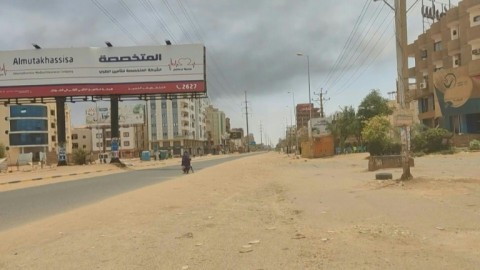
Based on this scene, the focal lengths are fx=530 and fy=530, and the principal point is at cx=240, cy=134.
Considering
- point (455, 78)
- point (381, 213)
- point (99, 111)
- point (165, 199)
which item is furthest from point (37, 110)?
point (381, 213)

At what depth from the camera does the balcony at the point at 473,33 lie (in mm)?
53500

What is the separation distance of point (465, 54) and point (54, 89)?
141 feet

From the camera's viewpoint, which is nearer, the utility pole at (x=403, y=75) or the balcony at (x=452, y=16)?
the utility pole at (x=403, y=75)

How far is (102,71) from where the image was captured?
5438 centimetres

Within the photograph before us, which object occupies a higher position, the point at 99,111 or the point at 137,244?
the point at 99,111

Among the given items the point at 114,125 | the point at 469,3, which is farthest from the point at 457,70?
the point at 114,125

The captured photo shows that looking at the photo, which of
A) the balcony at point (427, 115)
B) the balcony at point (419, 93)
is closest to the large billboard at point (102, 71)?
the balcony at point (427, 115)

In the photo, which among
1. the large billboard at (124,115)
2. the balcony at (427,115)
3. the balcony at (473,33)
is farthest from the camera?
the large billboard at (124,115)

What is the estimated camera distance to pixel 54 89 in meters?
54.5

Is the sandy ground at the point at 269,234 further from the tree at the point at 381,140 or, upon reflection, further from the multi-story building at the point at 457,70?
the multi-story building at the point at 457,70

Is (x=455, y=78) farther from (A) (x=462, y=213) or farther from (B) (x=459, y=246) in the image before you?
(B) (x=459, y=246)

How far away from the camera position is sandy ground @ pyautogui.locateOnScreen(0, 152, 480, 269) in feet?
24.2

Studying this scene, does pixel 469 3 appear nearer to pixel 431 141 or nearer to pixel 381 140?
pixel 431 141

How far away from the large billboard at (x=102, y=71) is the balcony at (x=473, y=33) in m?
27.3
